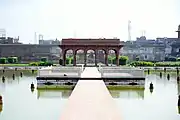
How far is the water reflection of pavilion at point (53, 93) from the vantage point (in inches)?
646

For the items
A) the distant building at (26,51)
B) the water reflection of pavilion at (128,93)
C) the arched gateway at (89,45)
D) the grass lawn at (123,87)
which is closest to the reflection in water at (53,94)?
the water reflection of pavilion at (128,93)

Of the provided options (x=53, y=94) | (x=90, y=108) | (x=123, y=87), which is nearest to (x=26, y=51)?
(x=123, y=87)

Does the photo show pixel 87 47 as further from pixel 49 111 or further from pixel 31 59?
pixel 31 59

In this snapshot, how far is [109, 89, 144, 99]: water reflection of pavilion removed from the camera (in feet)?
53.9

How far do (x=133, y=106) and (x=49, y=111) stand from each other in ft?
10.7

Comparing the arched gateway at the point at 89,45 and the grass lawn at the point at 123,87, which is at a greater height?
the arched gateway at the point at 89,45

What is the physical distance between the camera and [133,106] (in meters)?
13.5

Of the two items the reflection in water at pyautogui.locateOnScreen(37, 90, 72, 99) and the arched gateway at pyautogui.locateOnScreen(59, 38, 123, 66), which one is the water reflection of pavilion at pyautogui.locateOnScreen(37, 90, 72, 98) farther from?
the arched gateway at pyautogui.locateOnScreen(59, 38, 123, 66)

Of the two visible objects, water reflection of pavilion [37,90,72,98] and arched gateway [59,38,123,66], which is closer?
water reflection of pavilion [37,90,72,98]

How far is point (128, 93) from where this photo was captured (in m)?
17.5

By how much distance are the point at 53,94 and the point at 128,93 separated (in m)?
3.68

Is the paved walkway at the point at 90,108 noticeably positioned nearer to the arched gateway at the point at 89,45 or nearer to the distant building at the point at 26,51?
the arched gateway at the point at 89,45

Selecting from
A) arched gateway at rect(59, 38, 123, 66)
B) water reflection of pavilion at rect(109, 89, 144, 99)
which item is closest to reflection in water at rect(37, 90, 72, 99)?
water reflection of pavilion at rect(109, 89, 144, 99)

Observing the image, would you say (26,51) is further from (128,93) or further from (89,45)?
(128,93)
